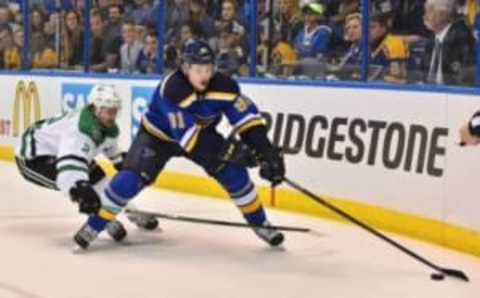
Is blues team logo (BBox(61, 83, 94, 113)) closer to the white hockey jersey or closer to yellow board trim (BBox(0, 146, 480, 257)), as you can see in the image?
yellow board trim (BBox(0, 146, 480, 257))

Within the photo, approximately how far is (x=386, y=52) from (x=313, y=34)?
69 cm

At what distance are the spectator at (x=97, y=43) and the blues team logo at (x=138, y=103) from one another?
682 mm

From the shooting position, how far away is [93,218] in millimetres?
4852

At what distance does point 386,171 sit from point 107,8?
Answer: 142 inches

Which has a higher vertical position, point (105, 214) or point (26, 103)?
point (26, 103)

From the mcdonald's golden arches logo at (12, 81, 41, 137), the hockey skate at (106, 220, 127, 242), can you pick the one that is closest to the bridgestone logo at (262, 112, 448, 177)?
the hockey skate at (106, 220, 127, 242)

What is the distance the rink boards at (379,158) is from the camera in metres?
4.99

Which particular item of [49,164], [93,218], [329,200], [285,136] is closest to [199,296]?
[93,218]

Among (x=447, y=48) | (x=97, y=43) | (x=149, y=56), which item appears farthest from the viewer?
(x=97, y=43)

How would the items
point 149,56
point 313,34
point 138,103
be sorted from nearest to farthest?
point 313,34 < point 138,103 < point 149,56

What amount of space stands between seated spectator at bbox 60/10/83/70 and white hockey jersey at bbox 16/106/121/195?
3.14 metres

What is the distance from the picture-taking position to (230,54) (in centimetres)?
713

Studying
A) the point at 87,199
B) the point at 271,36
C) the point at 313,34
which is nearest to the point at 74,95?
the point at 271,36

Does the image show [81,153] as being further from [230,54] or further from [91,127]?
[230,54]
